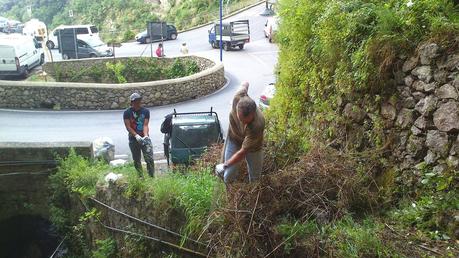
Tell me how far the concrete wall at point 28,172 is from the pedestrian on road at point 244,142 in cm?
494

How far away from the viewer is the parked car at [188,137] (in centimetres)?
905

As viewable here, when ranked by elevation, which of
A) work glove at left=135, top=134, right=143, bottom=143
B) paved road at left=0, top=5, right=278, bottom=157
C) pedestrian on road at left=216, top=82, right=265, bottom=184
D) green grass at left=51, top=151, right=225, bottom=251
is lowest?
paved road at left=0, top=5, right=278, bottom=157

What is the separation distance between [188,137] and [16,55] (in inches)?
629

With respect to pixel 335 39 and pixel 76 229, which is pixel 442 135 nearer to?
pixel 335 39

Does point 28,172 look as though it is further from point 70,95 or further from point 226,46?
point 226,46

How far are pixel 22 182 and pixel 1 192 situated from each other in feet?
2.02

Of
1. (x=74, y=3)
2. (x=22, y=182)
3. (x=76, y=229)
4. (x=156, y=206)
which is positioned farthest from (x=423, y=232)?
(x=74, y=3)

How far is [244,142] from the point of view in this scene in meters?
5.46

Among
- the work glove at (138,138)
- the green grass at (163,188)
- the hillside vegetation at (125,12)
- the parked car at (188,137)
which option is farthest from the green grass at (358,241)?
the hillside vegetation at (125,12)

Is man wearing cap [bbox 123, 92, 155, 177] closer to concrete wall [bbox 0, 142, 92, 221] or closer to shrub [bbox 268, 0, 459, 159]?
concrete wall [bbox 0, 142, 92, 221]

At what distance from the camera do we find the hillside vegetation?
41.2 meters

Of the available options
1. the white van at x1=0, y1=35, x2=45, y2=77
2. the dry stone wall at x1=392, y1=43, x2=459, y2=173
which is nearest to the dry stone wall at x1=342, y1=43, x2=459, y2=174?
the dry stone wall at x1=392, y1=43, x2=459, y2=173

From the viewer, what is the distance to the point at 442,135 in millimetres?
5078

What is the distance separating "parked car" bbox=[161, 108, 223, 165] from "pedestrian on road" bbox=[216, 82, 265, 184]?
3052 mm
